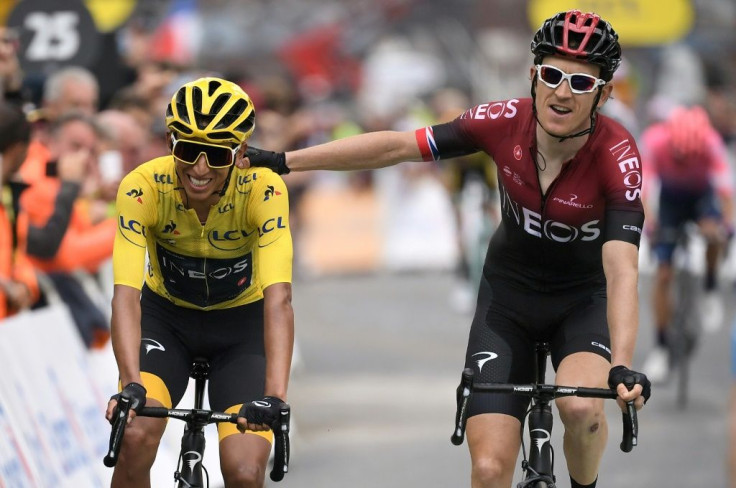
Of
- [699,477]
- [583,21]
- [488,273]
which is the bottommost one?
[699,477]

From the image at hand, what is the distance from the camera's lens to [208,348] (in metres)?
6.89

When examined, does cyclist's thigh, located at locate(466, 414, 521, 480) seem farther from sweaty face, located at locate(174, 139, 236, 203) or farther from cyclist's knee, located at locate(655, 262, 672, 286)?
cyclist's knee, located at locate(655, 262, 672, 286)

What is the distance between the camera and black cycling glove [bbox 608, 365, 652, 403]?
5918mm

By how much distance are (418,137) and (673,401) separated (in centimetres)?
705

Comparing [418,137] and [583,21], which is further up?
[583,21]

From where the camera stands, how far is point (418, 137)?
7023mm

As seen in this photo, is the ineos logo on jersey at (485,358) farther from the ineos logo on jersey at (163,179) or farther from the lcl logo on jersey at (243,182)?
the ineos logo on jersey at (163,179)

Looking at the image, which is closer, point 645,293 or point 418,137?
point 418,137

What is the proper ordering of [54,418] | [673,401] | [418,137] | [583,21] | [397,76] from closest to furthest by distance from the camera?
[583,21] < [418,137] < [54,418] < [673,401] < [397,76]

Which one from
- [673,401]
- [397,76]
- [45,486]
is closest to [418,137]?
[45,486]

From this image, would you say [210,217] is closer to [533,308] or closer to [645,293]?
[533,308]

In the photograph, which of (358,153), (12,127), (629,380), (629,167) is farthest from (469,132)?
(12,127)

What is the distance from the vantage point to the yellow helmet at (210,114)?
6.31 meters

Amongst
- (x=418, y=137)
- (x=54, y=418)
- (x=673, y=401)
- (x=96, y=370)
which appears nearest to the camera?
(x=418, y=137)
